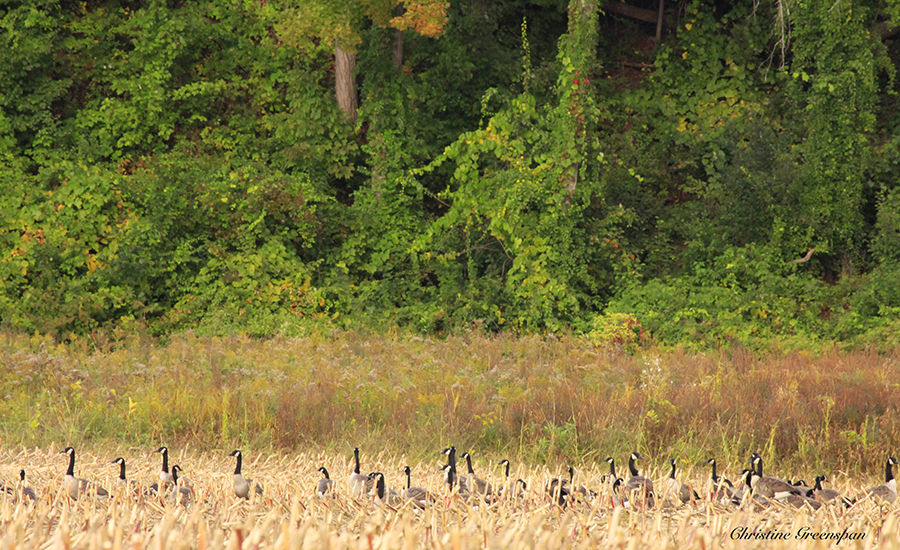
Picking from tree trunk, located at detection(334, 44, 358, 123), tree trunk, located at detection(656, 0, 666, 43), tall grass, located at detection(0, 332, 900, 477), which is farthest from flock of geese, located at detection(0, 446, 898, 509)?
tree trunk, located at detection(656, 0, 666, 43)

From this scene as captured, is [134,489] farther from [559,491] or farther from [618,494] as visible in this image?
[618,494]

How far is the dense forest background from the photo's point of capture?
1325cm

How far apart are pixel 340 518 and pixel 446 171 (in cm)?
1254

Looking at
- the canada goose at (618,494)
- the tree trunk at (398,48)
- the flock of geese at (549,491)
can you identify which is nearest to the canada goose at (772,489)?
the flock of geese at (549,491)

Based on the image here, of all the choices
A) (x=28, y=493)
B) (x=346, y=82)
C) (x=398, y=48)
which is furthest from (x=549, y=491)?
(x=346, y=82)

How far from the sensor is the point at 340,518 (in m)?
3.81

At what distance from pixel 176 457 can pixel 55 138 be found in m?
11.2

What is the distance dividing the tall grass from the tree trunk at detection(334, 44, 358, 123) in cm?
693

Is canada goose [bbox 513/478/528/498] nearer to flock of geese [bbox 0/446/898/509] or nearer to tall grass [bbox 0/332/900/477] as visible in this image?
flock of geese [bbox 0/446/898/509]

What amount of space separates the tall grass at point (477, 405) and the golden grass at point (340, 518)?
0.66 m

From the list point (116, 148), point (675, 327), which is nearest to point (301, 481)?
point (675, 327)

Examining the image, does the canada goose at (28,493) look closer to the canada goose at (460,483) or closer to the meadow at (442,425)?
the meadow at (442,425)

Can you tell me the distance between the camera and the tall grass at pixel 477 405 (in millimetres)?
7105

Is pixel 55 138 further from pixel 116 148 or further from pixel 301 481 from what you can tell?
pixel 301 481
